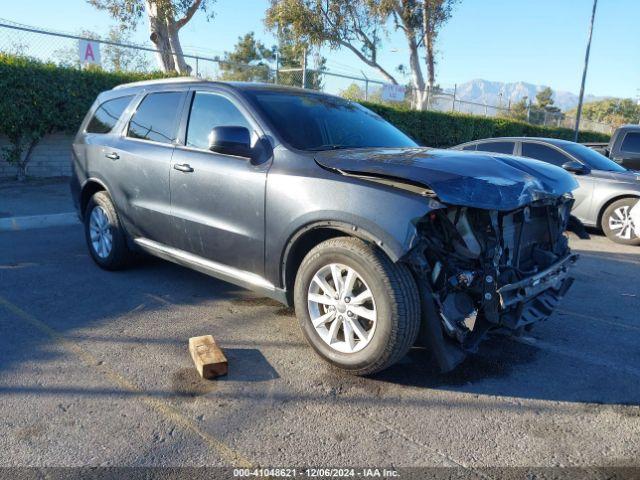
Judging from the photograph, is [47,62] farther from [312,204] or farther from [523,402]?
[523,402]

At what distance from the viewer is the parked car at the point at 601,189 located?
7.83m

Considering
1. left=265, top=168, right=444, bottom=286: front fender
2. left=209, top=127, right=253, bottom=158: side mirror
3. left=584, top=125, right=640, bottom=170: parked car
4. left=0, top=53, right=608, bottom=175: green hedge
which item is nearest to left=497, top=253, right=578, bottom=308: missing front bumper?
left=265, top=168, right=444, bottom=286: front fender

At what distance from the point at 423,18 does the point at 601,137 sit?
1242 centimetres

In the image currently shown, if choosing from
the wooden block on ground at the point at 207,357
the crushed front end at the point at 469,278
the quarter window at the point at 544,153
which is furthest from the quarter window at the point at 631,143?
the wooden block on ground at the point at 207,357

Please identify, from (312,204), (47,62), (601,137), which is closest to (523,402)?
(312,204)

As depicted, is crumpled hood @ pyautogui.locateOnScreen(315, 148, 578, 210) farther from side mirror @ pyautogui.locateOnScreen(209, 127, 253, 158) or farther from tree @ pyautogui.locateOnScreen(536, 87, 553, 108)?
tree @ pyautogui.locateOnScreen(536, 87, 553, 108)

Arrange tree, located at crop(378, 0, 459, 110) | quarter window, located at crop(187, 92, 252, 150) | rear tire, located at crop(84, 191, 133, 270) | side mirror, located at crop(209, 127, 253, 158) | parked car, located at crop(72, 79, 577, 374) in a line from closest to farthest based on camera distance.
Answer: parked car, located at crop(72, 79, 577, 374) < side mirror, located at crop(209, 127, 253, 158) < quarter window, located at crop(187, 92, 252, 150) < rear tire, located at crop(84, 191, 133, 270) < tree, located at crop(378, 0, 459, 110)

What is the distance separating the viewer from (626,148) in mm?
10500

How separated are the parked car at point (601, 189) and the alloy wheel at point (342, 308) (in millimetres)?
5779

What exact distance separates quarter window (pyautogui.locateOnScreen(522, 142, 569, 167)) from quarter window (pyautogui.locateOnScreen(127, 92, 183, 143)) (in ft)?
20.0

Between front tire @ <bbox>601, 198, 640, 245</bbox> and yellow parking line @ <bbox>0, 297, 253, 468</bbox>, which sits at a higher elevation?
front tire @ <bbox>601, 198, 640, 245</bbox>

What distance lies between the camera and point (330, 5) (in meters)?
26.6

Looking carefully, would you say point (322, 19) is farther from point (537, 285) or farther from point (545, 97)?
point (545, 97)

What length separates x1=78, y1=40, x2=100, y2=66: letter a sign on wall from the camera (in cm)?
1138
